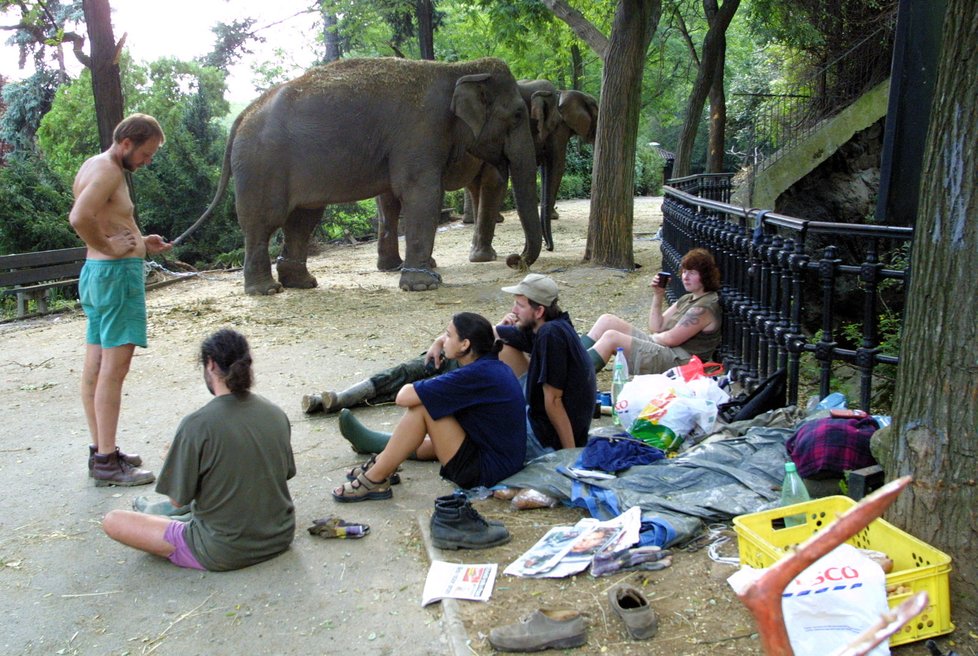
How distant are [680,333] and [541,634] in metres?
3.92

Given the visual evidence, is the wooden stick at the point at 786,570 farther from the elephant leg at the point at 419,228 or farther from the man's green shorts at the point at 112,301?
the elephant leg at the point at 419,228

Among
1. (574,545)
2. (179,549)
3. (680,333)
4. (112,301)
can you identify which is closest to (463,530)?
(574,545)

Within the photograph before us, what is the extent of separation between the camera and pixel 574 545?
4.14 metres

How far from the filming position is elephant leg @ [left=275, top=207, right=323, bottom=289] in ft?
42.5

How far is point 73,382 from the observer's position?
8227 mm

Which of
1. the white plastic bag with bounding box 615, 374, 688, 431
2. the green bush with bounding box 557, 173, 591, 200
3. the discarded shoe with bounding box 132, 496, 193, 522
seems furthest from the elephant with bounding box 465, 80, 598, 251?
the green bush with bounding box 557, 173, 591, 200

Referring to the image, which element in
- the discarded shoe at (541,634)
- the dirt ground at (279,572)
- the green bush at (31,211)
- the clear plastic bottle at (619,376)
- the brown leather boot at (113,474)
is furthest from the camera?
the green bush at (31,211)

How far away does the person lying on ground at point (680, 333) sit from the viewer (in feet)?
22.2

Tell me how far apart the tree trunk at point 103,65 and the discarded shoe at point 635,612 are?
1318 cm

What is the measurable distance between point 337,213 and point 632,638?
62.2 feet

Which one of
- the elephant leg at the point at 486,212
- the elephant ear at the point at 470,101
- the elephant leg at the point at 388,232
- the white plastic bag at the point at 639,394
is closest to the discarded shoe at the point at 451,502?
the white plastic bag at the point at 639,394

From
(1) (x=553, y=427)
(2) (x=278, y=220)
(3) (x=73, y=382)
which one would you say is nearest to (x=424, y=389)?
(1) (x=553, y=427)

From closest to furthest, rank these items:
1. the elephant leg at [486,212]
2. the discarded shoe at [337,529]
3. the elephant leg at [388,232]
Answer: the discarded shoe at [337,529] < the elephant leg at [388,232] < the elephant leg at [486,212]

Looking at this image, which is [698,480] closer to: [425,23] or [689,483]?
[689,483]
